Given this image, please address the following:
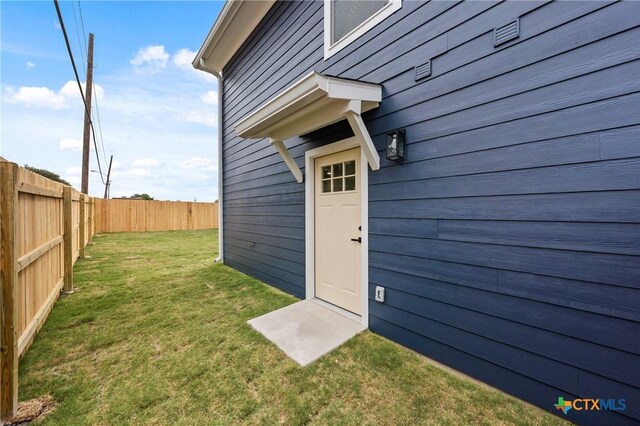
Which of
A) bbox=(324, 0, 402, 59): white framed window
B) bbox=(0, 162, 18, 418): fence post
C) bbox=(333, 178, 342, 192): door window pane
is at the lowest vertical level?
bbox=(0, 162, 18, 418): fence post

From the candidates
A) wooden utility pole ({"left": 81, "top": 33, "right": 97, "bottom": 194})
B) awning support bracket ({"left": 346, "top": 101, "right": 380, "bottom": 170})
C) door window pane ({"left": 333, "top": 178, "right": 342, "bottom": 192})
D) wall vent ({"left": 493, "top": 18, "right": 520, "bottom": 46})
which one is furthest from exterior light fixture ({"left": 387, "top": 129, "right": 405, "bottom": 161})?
wooden utility pole ({"left": 81, "top": 33, "right": 97, "bottom": 194})

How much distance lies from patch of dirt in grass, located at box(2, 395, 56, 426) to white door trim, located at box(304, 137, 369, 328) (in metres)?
2.39

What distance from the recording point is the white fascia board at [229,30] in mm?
A: 4145

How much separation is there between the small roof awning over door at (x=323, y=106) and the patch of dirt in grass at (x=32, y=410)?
2.77 m

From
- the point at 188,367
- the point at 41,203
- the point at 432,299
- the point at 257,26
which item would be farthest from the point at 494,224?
the point at 257,26

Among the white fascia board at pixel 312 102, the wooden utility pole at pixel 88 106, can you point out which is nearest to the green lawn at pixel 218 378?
the white fascia board at pixel 312 102

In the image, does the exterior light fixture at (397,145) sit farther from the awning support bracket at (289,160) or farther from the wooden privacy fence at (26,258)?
the wooden privacy fence at (26,258)

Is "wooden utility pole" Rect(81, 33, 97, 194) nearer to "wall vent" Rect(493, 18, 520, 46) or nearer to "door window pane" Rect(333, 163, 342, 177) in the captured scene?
"door window pane" Rect(333, 163, 342, 177)

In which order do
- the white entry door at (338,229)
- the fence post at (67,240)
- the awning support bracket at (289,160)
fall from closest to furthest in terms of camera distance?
the white entry door at (338,229), the awning support bracket at (289,160), the fence post at (67,240)

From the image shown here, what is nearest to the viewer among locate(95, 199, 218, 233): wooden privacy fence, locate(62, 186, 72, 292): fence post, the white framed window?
the white framed window

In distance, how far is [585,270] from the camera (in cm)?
138

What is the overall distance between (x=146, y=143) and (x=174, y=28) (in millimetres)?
8602

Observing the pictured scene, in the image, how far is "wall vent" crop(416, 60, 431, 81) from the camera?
2055 millimetres

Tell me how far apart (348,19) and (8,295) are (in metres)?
3.77
